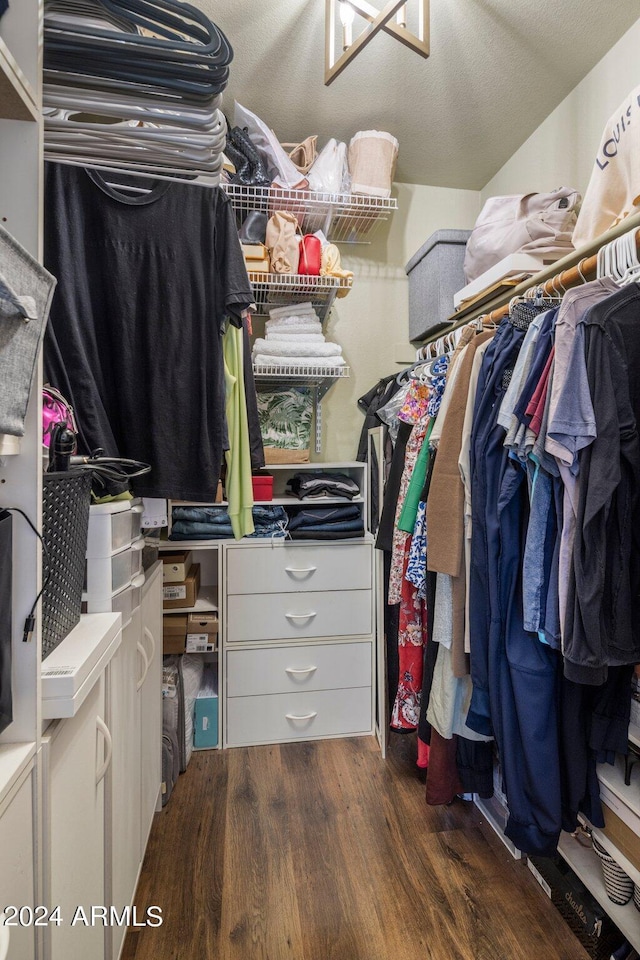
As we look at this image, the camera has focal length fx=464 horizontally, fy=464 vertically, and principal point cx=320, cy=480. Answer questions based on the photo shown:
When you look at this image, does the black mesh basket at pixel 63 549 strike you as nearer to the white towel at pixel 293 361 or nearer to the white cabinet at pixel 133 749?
the white cabinet at pixel 133 749

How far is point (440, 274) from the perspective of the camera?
199cm

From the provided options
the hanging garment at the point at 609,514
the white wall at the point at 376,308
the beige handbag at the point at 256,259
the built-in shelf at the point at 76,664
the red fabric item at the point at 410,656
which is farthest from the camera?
the white wall at the point at 376,308

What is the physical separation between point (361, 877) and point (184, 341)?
5.10 ft

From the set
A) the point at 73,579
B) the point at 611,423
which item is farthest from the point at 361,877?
the point at 611,423

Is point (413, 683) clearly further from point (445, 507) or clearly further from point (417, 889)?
point (445, 507)

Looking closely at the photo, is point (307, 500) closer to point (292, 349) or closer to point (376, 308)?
point (292, 349)

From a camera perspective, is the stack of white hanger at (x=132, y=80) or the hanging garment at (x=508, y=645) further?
the hanging garment at (x=508, y=645)

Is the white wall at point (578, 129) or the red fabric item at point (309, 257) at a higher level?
the white wall at point (578, 129)

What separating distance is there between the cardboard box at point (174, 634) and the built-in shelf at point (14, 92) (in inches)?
67.0

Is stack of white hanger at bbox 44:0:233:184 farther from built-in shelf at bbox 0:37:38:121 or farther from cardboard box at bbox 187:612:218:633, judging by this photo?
cardboard box at bbox 187:612:218:633

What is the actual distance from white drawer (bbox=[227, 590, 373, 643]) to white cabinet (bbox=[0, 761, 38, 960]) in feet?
4.43

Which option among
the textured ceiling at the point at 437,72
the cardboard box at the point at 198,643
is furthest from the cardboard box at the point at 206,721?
the textured ceiling at the point at 437,72

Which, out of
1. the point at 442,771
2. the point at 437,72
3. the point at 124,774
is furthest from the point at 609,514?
the point at 437,72

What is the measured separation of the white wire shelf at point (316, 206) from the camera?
71.2 inches
